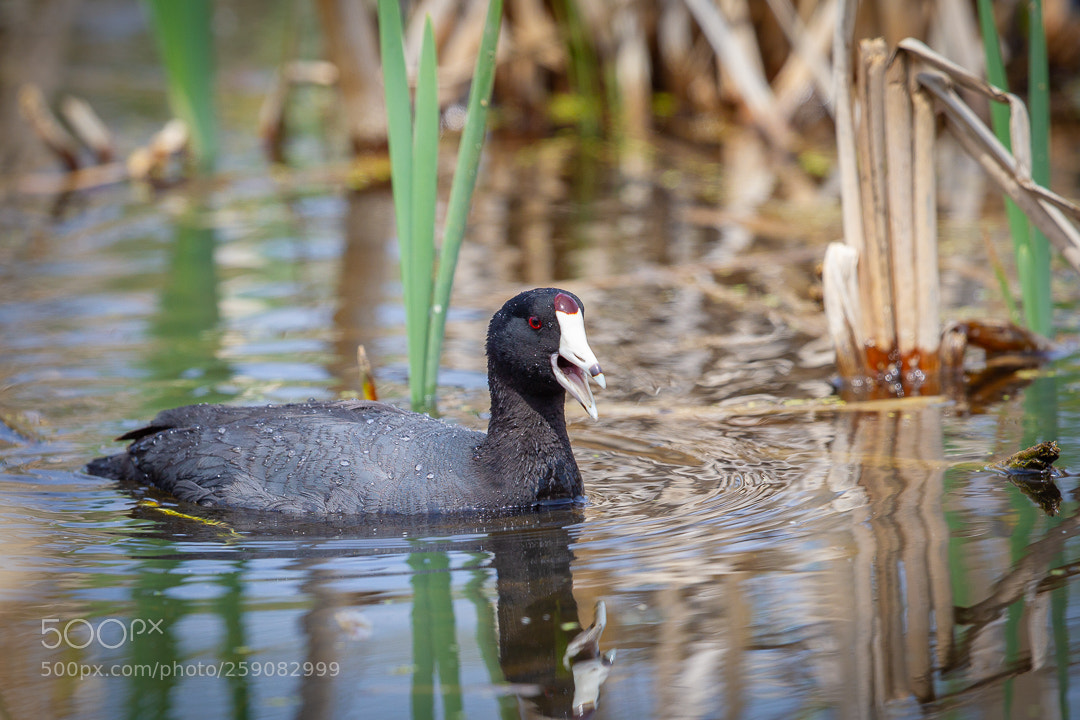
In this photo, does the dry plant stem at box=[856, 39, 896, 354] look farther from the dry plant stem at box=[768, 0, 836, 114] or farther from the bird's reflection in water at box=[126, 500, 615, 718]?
the dry plant stem at box=[768, 0, 836, 114]

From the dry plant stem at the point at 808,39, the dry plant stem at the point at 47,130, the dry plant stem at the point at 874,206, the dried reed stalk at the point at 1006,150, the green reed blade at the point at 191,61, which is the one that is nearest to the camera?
the dried reed stalk at the point at 1006,150

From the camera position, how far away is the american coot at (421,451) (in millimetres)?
3781

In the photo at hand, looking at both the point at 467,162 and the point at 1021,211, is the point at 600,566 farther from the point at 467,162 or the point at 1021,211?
the point at 1021,211

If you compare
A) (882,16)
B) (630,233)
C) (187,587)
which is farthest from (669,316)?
(882,16)

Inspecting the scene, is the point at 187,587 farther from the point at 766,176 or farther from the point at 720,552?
the point at 766,176

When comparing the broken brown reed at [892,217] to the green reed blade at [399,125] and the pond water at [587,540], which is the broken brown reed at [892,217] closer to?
the pond water at [587,540]

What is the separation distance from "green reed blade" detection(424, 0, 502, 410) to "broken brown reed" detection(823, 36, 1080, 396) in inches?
52.0

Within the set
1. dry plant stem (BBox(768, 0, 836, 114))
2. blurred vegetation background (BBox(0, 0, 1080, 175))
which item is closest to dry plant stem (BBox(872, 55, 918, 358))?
dry plant stem (BBox(768, 0, 836, 114))

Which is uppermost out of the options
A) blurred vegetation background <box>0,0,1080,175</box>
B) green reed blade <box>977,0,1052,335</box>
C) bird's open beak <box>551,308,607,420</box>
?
blurred vegetation background <box>0,0,1080,175</box>

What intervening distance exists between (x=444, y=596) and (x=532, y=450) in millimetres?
788

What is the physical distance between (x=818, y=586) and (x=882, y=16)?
7325 mm

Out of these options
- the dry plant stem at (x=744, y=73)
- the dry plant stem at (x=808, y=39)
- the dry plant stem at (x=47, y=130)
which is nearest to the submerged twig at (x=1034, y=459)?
the dry plant stem at (x=808, y=39)

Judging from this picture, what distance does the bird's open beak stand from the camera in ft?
11.8

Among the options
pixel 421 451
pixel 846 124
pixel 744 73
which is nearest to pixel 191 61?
pixel 744 73
